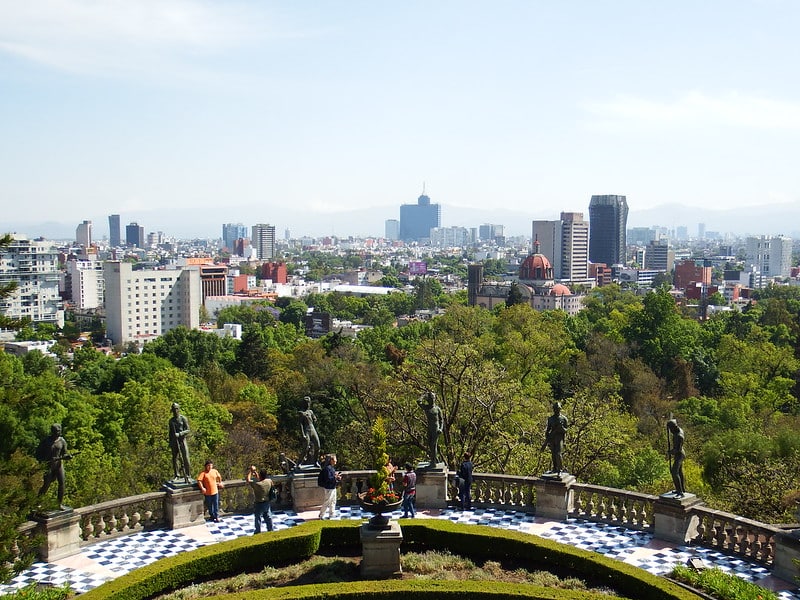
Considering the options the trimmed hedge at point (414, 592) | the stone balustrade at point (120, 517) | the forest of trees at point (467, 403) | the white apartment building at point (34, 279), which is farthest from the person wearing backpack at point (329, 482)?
the white apartment building at point (34, 279)

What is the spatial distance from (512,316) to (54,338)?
70.5m

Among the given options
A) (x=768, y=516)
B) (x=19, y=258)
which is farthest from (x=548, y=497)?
(x=19, y=258)

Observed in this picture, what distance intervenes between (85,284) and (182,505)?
163 m

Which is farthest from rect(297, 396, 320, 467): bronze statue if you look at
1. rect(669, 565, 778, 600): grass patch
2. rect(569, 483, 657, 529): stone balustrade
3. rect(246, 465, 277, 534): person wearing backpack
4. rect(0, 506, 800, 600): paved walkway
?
rect(669, 565, 778, 600): grass patch

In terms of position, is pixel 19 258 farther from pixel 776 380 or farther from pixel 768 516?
pixel 768 516

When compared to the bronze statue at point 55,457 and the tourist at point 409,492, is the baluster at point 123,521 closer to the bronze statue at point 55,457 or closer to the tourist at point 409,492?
the bronze statue at point 55,457

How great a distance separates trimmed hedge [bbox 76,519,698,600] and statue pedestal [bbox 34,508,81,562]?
2.98 m

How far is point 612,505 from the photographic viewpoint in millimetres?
20109

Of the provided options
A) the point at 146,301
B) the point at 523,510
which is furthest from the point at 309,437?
the point at 146,301

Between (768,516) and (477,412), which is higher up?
(477,412)

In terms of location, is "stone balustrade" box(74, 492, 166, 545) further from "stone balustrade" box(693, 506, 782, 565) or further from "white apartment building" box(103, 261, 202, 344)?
"white apartment building" box(103, 261, 202, 344)

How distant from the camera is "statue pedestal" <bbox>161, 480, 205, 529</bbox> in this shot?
19422 mm

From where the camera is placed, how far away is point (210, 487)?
64.2 ft

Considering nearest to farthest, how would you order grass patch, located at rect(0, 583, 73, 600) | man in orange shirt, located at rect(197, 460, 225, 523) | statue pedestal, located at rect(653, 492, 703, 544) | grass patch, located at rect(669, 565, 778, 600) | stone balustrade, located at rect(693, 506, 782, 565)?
grass patch, located at rect(0, 583, 73, 600) → grass patch, located at rect(669, 565, 778, 600) → stone balustrade, located at rect(693, 506, 782, 565) → statue pedestal, located at rect(653, 492, 703, 544) → man in orange shirt, located at rect(197, 460, 225, 523)
